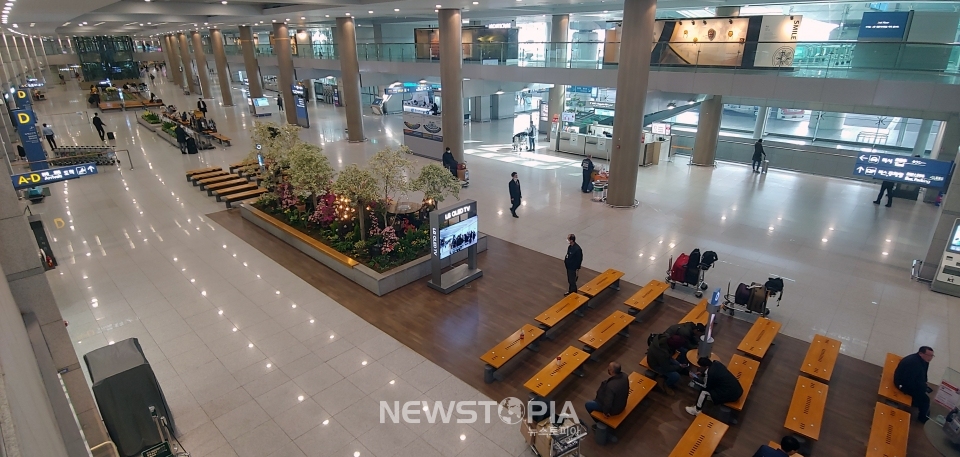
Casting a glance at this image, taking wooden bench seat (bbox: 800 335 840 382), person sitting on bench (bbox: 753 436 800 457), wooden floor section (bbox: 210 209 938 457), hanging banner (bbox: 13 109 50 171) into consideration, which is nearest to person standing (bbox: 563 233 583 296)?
wooden floor section (bbox: 210 209 938 457)

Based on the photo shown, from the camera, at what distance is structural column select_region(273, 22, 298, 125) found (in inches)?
1056

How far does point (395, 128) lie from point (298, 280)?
2015cm

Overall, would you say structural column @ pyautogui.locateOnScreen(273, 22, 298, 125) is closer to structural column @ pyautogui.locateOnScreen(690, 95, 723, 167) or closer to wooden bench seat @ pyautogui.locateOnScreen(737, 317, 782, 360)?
structural column @ pyautogui.locateOnScreen(690, 95, 723, 167)

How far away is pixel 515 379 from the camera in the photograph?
7367mm

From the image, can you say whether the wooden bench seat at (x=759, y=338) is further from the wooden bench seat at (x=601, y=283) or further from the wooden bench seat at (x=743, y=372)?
the wooden bench seat at (x=601, y=283)

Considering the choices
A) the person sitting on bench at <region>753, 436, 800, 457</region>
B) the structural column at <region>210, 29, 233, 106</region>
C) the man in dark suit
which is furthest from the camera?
the structural column at <region>210, 29, 233, 106</region>

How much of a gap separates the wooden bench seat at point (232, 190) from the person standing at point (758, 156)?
729 inches

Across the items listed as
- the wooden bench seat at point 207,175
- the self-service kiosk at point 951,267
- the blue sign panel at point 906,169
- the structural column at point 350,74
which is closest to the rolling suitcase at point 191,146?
the wooden bench seat at point 207,175

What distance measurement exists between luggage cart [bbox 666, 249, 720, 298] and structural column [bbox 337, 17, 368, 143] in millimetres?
18566

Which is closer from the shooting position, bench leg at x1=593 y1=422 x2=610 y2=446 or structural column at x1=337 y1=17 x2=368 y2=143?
bench leg at x1=593 y1=422 x2=610 y2=446

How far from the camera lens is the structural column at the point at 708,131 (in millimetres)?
19531

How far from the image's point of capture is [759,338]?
787 centimetres

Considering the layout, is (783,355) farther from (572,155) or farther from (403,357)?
(572,155)

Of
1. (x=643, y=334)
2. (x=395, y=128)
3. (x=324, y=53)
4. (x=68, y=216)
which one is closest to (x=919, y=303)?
(x=643, y=334)
